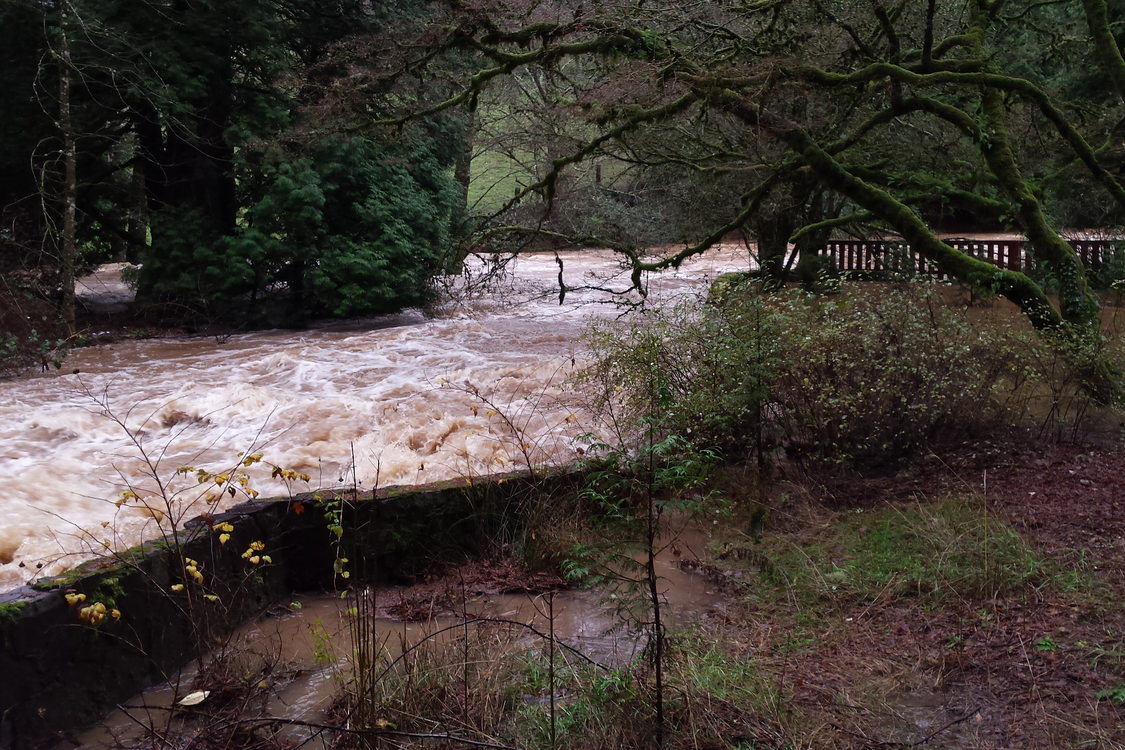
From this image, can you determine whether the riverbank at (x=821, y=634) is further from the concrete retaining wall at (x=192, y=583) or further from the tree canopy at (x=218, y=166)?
the tree canopy at (x=218, y=166)

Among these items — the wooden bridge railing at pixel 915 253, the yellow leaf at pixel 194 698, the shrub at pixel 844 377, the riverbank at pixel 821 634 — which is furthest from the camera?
the wooden bridge railing at pixel 915 253

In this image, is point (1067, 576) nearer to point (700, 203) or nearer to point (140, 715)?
point (140, 715)

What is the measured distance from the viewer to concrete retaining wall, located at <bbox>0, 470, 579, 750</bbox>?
16.3 feet

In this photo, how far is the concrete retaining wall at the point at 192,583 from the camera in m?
4.97

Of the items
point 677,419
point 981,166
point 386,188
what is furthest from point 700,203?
point 677,419

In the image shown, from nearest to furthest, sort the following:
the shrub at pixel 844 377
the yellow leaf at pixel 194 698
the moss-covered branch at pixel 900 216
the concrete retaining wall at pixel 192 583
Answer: the yellow leaf at pixel 194 698 → the concrete retaining wall at pixel 192 583 → the shrub at pixel 844 377 → the moss-covered branch at pixel 900 216

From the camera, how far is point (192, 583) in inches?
227

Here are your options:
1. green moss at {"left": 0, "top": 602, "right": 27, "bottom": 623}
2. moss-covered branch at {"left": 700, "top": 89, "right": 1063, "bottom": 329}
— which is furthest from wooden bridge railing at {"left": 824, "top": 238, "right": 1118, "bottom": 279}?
green moss at {"left": 0, "top": 602, "right": 27, "bottom": 623}

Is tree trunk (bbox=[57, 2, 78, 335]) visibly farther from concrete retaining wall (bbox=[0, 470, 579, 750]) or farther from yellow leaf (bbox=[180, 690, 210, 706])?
yellow leaf (bbox=[180, 690, 210, 706])

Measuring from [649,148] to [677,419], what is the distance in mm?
7999

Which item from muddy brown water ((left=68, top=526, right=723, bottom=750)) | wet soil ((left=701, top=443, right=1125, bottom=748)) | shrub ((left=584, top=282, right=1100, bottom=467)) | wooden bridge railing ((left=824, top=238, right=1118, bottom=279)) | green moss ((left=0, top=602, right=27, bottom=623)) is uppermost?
wooden bridge railing ((left=824, top=238, right=1118, bottom=279))

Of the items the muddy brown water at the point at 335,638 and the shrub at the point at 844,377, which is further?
the shrub at the point at 844,377

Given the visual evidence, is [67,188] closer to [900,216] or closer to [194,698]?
[900,216]

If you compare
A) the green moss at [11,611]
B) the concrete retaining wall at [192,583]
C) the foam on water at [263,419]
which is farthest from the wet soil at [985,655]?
the green moss at [11,611]
